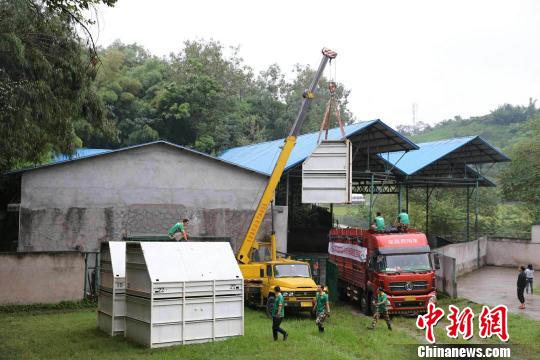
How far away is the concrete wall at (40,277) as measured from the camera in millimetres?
19641

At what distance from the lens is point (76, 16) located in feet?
47.8

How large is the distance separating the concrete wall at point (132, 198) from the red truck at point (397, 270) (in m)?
6.35

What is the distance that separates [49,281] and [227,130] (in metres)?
34.2

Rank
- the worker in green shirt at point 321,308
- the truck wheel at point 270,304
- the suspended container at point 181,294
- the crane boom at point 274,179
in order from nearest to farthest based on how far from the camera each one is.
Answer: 1. the suspended container at point 181,294
2. the worker in green shirt at point 321,308
3. the truck wheel at point 270,304
4. the crane boom at point 274,179

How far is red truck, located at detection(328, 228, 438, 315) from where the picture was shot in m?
19.3

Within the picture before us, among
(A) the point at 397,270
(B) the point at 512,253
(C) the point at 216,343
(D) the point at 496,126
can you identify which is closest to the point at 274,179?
(A) the point at 397,270

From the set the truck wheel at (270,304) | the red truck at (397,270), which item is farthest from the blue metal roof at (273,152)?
the truck wheel at (270,304)

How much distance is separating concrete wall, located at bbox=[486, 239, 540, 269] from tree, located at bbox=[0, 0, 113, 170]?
29.7 metres

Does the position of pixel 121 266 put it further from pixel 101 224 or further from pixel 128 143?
pixel 128 143

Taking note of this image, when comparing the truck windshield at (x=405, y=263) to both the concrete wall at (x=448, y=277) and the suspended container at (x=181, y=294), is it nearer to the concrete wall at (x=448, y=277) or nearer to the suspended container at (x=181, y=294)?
the concrete wall at (x=448, y=277)

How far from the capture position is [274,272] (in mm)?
19953

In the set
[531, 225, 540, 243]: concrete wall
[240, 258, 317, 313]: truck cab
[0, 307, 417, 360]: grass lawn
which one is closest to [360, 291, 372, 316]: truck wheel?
[0, 307, 417, 360]: grass lawn

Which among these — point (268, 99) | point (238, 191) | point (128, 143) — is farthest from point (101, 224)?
point (268, 99)

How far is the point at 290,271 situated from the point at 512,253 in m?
22.2
